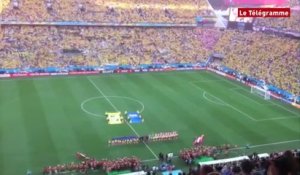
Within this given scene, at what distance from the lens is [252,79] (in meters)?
45.5

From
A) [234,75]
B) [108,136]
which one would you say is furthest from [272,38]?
[108,136]

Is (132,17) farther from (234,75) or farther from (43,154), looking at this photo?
(43,154)

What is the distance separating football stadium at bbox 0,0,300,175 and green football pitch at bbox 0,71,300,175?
0.35 feet

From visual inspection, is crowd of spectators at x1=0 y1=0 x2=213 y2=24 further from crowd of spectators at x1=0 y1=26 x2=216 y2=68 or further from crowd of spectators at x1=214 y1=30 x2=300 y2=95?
crowd of spectators at x1=214 y1=30 x2=300 y2=95

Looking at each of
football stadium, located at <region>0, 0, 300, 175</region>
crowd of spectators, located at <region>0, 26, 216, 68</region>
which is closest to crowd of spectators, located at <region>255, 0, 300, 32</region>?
football stadium, located at <region>0, 0, 300, 175</region>

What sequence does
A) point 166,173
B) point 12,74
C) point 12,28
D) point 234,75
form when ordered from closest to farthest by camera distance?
point 166,173, point 12,74, point 234,75, point 12,28

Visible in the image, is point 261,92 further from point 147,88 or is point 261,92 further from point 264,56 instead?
point 147,88

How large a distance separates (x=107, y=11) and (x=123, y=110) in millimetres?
29583

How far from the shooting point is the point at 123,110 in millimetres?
34094

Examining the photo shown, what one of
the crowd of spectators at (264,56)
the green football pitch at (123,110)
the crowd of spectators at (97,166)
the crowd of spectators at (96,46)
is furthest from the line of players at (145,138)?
the crowd of spectators at (96,46)

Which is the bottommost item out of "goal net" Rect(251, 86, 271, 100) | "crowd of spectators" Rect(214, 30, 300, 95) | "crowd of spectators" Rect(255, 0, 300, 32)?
"goal net" Rect(251, 86, 271, 100)

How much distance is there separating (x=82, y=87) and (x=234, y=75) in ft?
64.3

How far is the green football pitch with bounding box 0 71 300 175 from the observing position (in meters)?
25.9

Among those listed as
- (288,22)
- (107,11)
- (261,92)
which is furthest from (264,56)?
(107,11)
